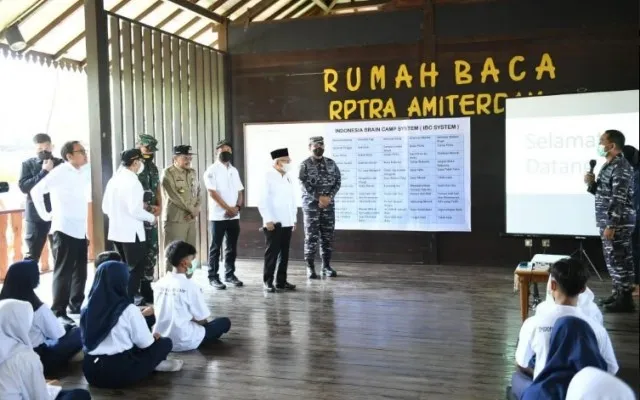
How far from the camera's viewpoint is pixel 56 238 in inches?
182

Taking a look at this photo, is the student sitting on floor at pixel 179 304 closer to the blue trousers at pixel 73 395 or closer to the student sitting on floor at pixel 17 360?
the blue trousers at pixel 73 395

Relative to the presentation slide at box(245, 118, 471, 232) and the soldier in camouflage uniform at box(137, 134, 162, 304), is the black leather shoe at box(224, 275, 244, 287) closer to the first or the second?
the soldier in camouflage uniform at box(137, 134, 162, 304)

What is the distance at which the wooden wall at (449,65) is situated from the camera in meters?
6.40

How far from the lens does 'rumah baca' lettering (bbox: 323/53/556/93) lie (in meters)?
6.56

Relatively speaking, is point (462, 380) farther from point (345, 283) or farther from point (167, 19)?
point (167, 19)

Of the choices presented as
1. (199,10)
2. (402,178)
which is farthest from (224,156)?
(402,178)

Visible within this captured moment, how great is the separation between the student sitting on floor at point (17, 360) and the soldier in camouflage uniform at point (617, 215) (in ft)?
13.3

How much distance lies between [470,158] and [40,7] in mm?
4700

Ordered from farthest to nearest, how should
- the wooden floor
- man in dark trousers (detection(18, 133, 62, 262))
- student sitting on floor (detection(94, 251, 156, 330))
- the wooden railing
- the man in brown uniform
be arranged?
1. the wooden railing
2. the man in brown uniform
3. man in dark trousers (detection(18, 133, 62, 262))
4. student sitting on floor (detection(94, 251, 156, 330))
5. the wooden floor

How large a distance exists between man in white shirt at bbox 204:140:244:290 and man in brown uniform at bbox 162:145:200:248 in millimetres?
361

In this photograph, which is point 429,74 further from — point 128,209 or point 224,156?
point 128,209

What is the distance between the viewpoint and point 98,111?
5.26 meters

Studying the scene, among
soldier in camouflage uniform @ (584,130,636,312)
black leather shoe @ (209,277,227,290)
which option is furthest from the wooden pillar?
soldier in camouflage uniform @ (584,130,636,312)

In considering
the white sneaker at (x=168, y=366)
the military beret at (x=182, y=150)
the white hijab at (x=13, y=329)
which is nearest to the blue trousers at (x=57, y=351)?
the white sneaker at (x=168, y=366)
